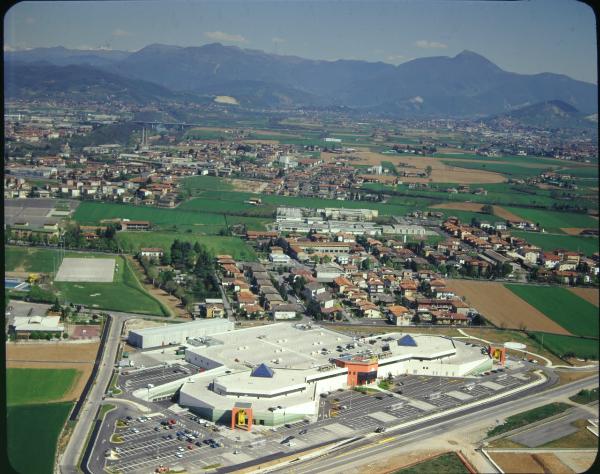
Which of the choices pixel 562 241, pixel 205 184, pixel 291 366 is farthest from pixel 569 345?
pixel 205 184

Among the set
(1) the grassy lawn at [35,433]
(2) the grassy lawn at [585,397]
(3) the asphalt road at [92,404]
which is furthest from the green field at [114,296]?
(2) the grassy lawn at [585,397]

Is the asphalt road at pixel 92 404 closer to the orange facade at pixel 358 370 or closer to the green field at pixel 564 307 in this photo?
the orange facade at pixel 358 370

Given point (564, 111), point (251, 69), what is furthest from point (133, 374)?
point (251, 69)

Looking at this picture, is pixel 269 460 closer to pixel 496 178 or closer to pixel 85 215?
pixel 85 215

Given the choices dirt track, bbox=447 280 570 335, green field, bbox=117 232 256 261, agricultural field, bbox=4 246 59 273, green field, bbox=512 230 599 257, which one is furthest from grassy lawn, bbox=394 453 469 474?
green field, bbox=512 230 599 257

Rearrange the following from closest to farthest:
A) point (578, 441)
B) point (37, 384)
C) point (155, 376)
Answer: point (578, 441)
point (37, 384)
point (155, 376)

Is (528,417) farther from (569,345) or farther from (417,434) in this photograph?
(569,345)

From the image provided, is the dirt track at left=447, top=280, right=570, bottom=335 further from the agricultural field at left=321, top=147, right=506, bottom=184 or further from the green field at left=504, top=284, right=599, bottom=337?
the agricultural field at left=321, top=147, right=506, bottom=184
